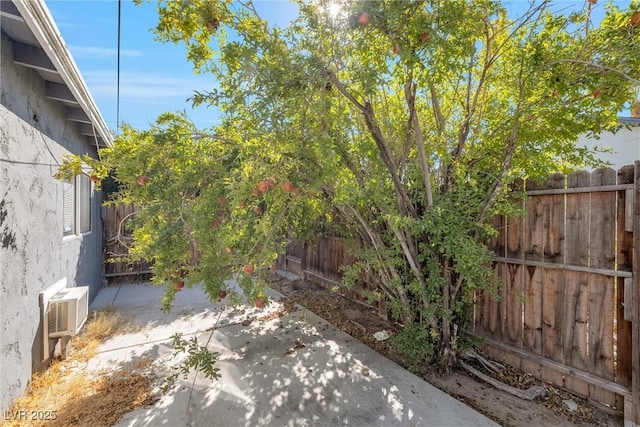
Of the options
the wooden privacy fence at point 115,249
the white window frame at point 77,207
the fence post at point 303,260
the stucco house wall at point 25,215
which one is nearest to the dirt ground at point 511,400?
the fence post at point 303,260

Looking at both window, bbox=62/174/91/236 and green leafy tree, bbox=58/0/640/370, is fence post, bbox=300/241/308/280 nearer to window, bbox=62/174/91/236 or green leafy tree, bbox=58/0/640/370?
green leafy tree, bbox=58/0/640/370

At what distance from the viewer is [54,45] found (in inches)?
110

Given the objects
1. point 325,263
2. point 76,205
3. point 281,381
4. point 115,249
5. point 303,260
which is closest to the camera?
point 281,381

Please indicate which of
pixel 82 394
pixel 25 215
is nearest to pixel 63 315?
pixel 82 394

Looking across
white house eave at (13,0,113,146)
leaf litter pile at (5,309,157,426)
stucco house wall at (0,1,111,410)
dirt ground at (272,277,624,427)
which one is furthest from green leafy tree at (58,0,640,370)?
leaf litter pile at (5,309,157,426)

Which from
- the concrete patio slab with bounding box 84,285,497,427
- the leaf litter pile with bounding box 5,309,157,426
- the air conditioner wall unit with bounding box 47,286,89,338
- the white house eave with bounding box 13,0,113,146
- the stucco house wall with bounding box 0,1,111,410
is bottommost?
Answer: the leaf litter pile with bounding box 5,309,157,426

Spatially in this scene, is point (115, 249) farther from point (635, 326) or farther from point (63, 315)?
point (635, 326)

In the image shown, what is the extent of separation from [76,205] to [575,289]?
279 inches

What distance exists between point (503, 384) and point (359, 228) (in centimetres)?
223

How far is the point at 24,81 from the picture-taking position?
303 centimetres

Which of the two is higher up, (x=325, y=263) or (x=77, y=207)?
(x=77, y=207)

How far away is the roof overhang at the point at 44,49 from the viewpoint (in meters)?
2.40

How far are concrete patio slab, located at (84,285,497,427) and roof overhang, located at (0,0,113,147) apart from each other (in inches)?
124

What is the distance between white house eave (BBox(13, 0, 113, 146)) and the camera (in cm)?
234
